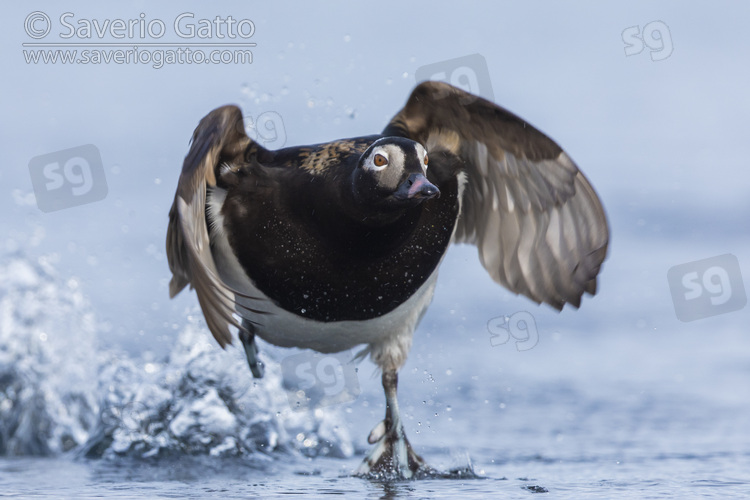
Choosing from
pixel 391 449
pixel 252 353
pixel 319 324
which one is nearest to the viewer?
pixel 319 324

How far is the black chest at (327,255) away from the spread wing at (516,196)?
0.52 m

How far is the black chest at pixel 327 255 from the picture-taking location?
5484 mm

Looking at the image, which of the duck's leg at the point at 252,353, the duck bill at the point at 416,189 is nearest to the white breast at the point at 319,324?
the duck's leg at the point at 252,353

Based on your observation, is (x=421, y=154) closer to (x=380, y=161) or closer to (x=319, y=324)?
(x=380, y=161)

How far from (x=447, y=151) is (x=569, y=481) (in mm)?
2038

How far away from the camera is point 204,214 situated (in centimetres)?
559

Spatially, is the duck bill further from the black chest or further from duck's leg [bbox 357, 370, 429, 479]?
duck's leg [bbox 357, 370, 429, 479]

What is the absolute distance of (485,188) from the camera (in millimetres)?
6500

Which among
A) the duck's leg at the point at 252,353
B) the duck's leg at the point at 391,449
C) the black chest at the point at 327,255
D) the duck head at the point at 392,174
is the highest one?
the duck head at the point at 392,174

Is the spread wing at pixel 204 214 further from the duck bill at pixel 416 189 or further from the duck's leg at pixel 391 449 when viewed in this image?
the duck's leg at pixel 391 449

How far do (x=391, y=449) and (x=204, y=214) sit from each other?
1853mm

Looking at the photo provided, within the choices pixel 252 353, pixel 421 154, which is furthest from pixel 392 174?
pixel 252 353

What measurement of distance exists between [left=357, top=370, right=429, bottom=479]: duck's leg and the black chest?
2.75ft

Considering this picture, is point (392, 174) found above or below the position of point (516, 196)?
below
